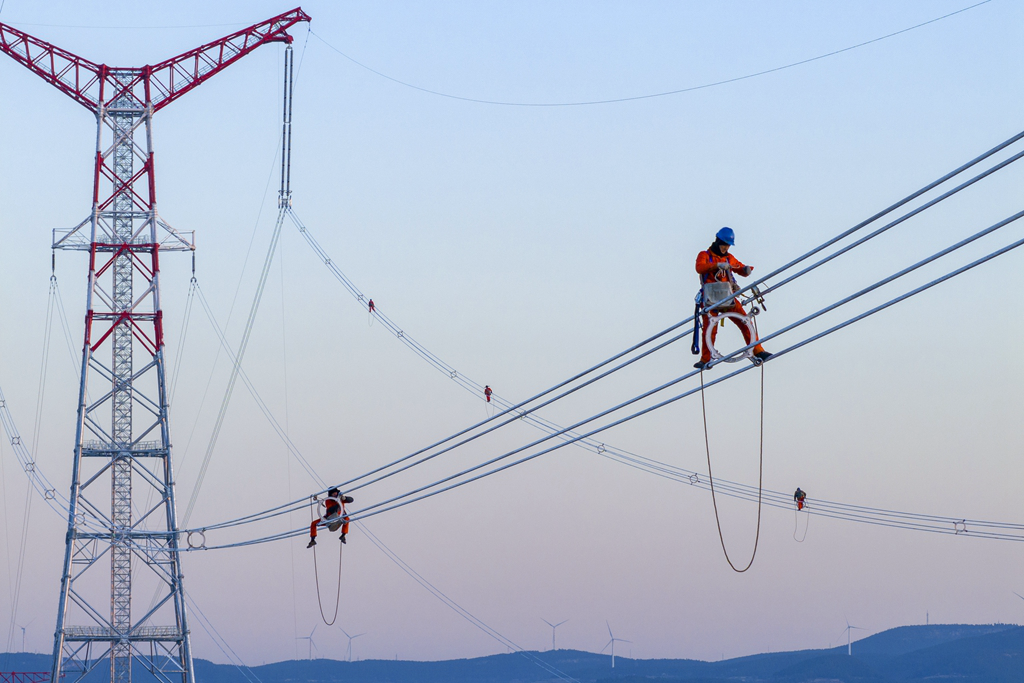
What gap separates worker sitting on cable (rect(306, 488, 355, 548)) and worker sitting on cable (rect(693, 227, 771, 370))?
16992 millimetres

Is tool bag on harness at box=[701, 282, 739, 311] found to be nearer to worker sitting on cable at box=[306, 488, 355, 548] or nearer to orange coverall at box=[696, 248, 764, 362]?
orange coverall at box=[696, 248, 764, 362]

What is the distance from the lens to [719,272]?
24094 millimetres

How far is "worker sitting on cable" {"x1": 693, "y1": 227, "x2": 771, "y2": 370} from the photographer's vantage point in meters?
24.0

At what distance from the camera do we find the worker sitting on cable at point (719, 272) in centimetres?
2402

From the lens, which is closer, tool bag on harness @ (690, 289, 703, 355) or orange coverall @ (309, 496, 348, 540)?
tool bag on harness @ (690, 289, 703, 355)

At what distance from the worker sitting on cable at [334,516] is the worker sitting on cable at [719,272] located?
16992 millimetres

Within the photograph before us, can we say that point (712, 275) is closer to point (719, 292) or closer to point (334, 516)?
point (719, 292)

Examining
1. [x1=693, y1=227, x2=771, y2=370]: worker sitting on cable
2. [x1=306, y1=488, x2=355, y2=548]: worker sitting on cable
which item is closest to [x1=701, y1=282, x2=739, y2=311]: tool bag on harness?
[x1=693, y1=227, x2=771, y2=370]: worker sitting on cable

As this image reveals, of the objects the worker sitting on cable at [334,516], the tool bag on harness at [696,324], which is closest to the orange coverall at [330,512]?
the worker sitting on cable at [334,516]

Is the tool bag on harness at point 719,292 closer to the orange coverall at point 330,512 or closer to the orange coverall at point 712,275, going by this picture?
the orange coverall at point 712,275

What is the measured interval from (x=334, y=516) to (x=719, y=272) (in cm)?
1817

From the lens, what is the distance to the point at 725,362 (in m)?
24.1

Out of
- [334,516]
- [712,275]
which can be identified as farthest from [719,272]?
[334,516]

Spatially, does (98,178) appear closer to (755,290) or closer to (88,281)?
(88,281)
